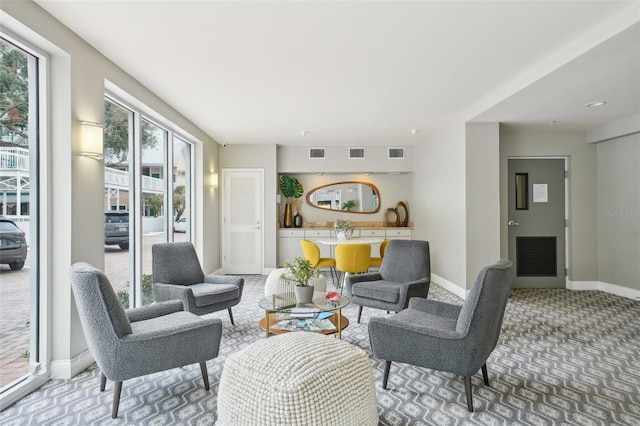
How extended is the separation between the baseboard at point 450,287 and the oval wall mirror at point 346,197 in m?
2.04

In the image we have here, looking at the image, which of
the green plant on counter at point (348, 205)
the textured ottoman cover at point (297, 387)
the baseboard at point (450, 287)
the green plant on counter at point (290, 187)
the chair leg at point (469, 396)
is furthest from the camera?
the green plant on counter at point (348, 205)

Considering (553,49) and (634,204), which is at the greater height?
(553,49)

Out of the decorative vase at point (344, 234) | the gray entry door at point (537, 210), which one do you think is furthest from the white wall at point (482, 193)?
the decorative vase at point (344, 234)

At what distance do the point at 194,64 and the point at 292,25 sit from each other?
1.15m

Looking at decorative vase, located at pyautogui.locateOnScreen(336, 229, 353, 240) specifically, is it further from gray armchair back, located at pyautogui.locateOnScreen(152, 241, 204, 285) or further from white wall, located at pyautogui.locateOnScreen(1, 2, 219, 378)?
white wall, located at pyautogui.locateOnScreen(1, 2, 219, 378)

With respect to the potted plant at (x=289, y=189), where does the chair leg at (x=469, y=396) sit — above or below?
below

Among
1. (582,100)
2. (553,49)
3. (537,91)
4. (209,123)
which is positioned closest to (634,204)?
(582,100)

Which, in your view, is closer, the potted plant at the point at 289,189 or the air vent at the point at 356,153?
the air vent at the point at 356,153

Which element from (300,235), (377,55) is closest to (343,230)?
(300,235)

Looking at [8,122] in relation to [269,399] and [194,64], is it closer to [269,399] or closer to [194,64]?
[194,64]

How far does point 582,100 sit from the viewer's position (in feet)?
12.9

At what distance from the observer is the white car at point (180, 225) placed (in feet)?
16.8

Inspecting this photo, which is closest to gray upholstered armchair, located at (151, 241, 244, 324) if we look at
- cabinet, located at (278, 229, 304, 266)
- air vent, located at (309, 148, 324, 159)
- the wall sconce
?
the wall sconce

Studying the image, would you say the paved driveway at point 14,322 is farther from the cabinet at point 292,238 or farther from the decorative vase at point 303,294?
the cabinet at point 292,238
